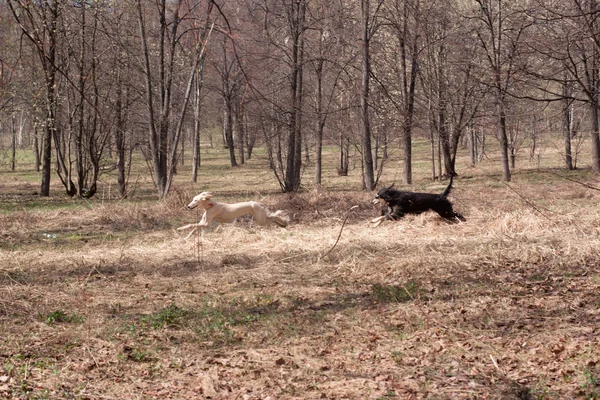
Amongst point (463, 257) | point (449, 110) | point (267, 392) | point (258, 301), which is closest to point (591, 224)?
point (463, 257)

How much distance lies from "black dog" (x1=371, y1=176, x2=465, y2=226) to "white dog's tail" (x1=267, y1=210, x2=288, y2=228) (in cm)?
164

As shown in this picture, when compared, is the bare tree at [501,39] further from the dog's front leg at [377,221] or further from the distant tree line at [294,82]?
the dog's front leg at [377,221]

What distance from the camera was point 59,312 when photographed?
6102 mm

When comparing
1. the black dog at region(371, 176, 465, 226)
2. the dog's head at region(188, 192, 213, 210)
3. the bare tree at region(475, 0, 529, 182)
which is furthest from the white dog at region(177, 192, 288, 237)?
the bare tree at region(475, 0, 529, 182)

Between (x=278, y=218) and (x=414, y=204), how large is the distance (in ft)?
8.03

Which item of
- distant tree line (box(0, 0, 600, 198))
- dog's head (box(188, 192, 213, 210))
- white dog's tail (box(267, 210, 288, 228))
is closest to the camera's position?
dog's head (box(188, 192, 213, 210))

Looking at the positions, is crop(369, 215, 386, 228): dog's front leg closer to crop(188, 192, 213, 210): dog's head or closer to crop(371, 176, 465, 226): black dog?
crop(371, 176, 465, 226): black dog

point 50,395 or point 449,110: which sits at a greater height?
point 449,110

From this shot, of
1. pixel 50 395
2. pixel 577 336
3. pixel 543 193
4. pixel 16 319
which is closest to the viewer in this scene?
pixel 50 395

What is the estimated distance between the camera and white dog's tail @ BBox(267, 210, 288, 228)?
1107cm

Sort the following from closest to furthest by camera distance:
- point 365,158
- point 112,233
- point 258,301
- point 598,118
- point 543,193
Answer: point 258,301
point 112,233
point 543,193
point 365,158
point 598,118

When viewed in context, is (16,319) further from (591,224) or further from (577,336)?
(591,224)

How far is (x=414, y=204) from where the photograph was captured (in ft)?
36.4

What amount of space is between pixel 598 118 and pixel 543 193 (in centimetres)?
1004
